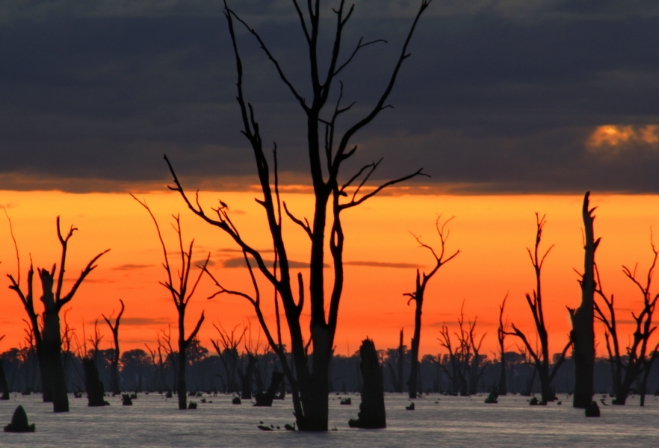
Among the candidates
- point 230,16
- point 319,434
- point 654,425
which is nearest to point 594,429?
point 654,425

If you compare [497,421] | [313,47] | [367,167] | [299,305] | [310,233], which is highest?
[313,47]

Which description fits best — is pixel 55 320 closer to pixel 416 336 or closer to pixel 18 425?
pixel 18 425

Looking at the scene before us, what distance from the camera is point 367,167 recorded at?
72.8 ft

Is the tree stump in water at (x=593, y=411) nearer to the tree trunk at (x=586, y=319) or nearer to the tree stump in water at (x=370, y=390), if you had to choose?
the tree trunk at (x=586, y=319)

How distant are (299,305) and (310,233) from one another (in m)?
1.45

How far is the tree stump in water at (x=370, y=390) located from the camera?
2184cm

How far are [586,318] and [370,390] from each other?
14463mm

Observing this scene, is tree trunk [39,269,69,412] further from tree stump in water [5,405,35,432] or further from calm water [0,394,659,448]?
tree stump in water [5,405,35,432]

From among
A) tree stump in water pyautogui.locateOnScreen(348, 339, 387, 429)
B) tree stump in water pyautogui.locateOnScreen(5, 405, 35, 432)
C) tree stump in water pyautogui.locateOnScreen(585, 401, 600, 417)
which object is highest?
tree stump in water pyautogui.locateOnScreen(348, 339, 387, 429)

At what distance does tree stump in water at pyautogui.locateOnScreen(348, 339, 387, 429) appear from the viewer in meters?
21.8

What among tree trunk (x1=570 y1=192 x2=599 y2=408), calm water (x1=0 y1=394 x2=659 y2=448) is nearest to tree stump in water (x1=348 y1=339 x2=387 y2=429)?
calm water (x1=0 y1=394 x2=659 y2=448)

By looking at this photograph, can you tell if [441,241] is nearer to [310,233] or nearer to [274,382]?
[274,382]

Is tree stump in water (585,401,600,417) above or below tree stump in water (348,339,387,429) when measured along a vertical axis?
below

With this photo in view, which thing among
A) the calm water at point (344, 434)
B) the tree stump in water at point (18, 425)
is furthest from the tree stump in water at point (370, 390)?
the tree stump in water at point (18, 425)
